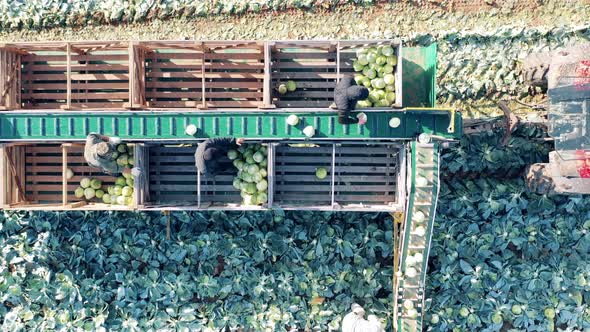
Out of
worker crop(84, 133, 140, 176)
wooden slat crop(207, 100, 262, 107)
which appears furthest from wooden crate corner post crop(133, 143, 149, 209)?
wooden slat crop(207, 100, 262, 107)

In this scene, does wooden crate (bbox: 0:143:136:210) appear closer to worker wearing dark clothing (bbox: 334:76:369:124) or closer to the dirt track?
the dirt track

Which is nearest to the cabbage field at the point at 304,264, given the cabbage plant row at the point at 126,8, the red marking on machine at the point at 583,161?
the red marking on machine at the point at 583,161

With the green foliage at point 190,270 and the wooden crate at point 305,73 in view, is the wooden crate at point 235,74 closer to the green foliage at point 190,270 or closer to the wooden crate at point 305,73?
the wooden crate at point 305,73

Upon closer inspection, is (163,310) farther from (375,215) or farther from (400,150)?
(400,150)

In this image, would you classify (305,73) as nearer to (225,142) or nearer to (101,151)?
(225,142)

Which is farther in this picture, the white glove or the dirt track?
the dirt track

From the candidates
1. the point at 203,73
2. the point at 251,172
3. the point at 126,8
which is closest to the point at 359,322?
the point at 251,172
